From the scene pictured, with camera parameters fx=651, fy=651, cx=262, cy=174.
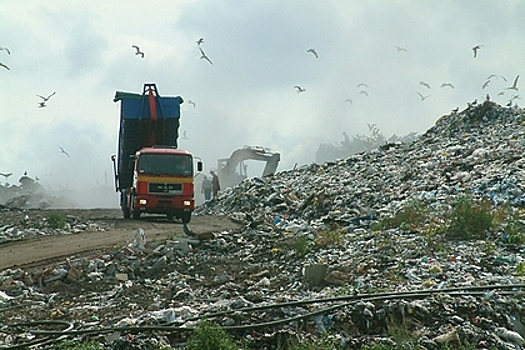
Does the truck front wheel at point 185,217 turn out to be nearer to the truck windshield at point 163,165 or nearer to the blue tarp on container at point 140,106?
the truck windshield at point 163,165

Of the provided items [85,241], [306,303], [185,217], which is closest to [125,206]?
[185,217]

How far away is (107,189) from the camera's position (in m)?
43.5

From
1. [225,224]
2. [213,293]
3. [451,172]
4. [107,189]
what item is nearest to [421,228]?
[213,293]

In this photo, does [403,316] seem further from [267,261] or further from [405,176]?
[405,176]

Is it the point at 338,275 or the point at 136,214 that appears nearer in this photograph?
the point at 338,275

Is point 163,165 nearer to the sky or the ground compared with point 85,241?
nearer to the sky

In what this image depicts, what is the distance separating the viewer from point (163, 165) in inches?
622

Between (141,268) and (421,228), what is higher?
(421,228)

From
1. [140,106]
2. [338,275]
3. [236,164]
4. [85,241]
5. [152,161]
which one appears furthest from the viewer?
[236,164]

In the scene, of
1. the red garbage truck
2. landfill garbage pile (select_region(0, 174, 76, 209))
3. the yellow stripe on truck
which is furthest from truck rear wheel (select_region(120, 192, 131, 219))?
landfill garbage pile (select_region(0, 174, 76, 209))

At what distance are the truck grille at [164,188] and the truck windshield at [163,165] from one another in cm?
29

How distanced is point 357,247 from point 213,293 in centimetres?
254

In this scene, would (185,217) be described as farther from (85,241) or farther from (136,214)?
(85,241)

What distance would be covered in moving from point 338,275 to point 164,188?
9038mm
